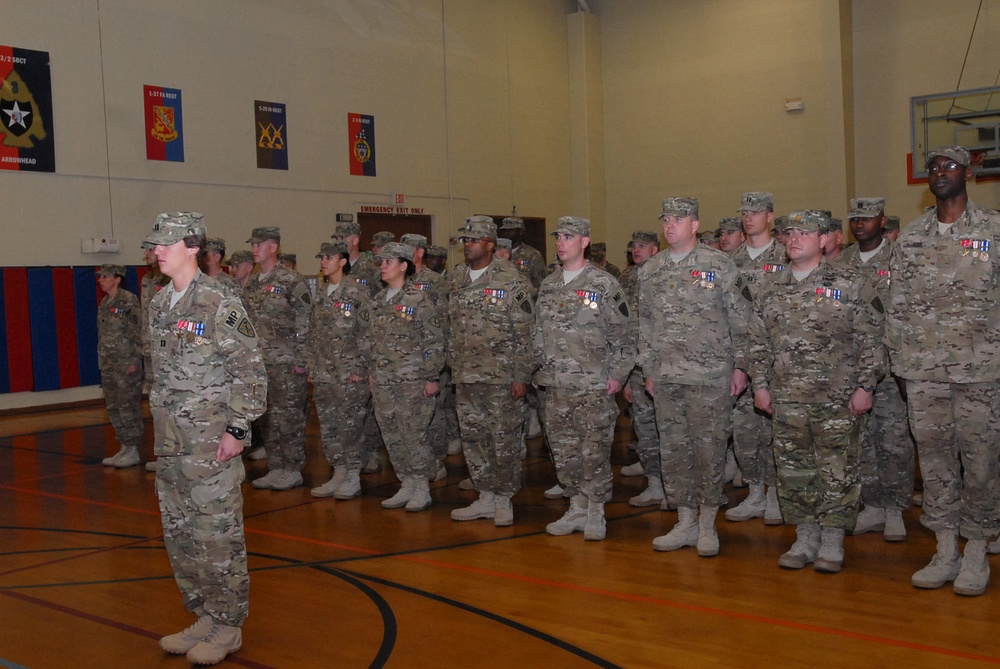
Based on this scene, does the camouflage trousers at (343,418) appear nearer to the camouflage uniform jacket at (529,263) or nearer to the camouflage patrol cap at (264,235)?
the camouflage patrol cap at (264,235)

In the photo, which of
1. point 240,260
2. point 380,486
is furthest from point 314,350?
point 240,260

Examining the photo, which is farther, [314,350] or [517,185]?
[517,185]

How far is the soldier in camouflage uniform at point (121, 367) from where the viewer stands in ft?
26.7

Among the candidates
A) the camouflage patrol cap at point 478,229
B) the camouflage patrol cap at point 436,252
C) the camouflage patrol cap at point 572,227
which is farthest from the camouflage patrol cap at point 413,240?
the camouflage patrol cap at point 436,252

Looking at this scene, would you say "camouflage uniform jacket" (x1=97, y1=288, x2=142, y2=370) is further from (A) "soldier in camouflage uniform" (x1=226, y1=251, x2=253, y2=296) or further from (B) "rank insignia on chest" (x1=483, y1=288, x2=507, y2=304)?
(B) "rank insignia on chest" (x1=483, y1=288, x2=507, y2=304)

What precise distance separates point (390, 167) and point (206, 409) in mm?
10928

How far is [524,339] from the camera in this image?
576 cm

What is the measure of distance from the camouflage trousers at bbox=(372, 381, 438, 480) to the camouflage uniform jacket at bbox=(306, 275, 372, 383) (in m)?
0.48

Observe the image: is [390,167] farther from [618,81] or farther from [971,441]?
[971,441]

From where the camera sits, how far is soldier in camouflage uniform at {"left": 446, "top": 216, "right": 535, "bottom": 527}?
573cm

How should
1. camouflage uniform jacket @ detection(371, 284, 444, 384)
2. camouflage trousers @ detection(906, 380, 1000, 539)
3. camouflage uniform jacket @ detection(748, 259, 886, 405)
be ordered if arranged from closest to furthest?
1. camouflage trousers @ detection(906, 380, 1000, 539)
2. camouflage uniform jacket @ detection(748, 259, 886, 405)
3. camouflage uniform jacket @ detection(371, 284, 444, 384)

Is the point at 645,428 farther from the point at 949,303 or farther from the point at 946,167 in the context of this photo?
the point at 946,167

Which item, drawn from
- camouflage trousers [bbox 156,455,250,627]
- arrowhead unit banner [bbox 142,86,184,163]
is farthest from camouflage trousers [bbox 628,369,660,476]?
arrowhead unit banner [bbox 142,86,184,163]

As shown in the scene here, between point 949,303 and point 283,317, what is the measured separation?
4586 millimetres
